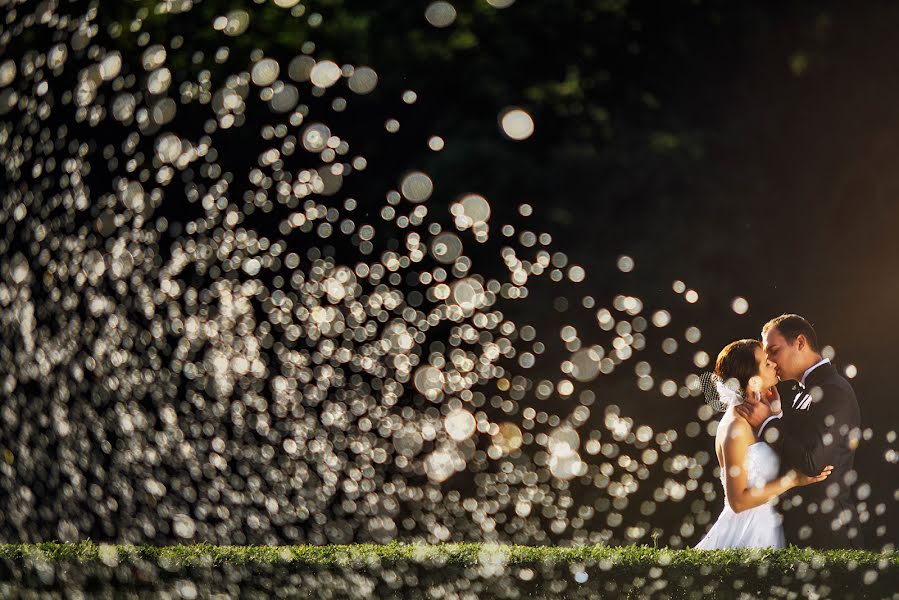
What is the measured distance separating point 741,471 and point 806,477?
0.36m

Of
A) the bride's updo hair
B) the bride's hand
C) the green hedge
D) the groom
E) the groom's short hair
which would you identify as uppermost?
the groom's short hair

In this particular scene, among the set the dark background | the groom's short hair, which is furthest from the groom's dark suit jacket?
the dark background

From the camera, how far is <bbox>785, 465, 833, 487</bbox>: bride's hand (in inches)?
204

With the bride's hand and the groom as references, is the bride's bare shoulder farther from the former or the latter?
the bride's hand

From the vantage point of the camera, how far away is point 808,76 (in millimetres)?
A: 8609

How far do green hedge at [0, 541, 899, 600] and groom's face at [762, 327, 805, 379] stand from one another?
0.99 metres

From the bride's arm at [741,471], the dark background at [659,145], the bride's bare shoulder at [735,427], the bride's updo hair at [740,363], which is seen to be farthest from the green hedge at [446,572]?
the dark background at [659,145]

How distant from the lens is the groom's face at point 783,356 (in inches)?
213

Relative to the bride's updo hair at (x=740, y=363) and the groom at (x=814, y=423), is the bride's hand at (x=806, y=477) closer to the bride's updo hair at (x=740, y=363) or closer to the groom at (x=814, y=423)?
the groom at (x=814, y=423)

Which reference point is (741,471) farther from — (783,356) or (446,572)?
(446,572)

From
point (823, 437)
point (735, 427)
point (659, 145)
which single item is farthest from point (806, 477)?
point (659, 145)

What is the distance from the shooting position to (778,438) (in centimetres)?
528

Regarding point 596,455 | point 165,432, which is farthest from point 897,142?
point 165,432

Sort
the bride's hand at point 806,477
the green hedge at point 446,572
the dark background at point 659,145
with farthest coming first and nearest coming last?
the dark background at point 659,145, the bride's hand at point 806,477, the green hedge at point 446,572
